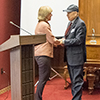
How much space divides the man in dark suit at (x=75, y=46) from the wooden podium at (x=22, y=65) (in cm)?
80

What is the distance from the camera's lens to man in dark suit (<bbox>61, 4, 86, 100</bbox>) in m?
2.53

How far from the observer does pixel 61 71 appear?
15.1ft

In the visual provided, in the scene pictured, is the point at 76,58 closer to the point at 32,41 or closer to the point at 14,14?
the point at 32,41

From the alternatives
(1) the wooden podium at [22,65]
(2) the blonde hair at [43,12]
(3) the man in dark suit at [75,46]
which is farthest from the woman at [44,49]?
(1) the wooden podium at [22,65]

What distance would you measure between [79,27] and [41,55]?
0.60 m

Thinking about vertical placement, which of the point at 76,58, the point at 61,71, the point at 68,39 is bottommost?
the point at 61,71

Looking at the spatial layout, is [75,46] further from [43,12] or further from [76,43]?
[43,12]

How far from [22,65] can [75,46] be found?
0.98 m

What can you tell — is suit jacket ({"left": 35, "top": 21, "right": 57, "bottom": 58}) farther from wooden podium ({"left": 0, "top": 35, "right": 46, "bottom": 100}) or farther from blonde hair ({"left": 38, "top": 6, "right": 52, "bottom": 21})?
wooden podium ({"left": 0, "top": 35, "right": 46, "bottom": 100})

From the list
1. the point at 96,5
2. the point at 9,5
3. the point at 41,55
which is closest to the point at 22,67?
the point at 41,55

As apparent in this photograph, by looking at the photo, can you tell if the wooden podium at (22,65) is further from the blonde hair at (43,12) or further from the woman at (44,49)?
the blonde hair at (43,12)

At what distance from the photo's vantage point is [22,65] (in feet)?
5.91

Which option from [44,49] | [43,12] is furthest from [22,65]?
[43,12]

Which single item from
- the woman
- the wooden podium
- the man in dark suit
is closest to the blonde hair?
the woman
